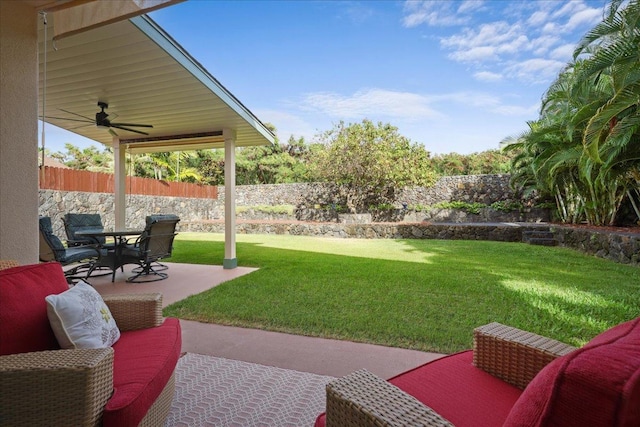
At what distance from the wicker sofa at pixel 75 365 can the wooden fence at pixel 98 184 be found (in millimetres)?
7588

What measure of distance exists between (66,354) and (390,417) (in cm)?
134

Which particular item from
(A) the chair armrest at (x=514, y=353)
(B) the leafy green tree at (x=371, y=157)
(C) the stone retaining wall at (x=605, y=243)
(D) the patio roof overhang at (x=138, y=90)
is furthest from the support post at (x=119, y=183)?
(C) the stone retaining wall at (x=605, y=243)

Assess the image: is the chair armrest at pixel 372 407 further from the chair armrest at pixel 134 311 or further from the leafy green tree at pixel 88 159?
the leafy green tree at pixel 88 159

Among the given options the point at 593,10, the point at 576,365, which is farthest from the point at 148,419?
the point at 593,10

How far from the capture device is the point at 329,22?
15367 millimetres

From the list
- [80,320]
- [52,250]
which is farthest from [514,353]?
[52,250]

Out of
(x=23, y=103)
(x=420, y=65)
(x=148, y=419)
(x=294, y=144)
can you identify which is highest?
(x=420, y=65)

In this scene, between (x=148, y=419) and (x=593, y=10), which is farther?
(x=593, y=10)

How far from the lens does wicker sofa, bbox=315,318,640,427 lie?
2.25ft

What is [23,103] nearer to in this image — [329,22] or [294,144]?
[329,22]

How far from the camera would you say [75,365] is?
1.31 metres

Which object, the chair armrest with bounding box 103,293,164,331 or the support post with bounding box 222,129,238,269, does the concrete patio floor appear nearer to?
the chair armrest with bounding box 103,293,164,331

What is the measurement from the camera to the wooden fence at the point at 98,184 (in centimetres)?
1074

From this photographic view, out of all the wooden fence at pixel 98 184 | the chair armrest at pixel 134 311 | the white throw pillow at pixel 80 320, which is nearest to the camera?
the white throw pillow at pixel 80 320
